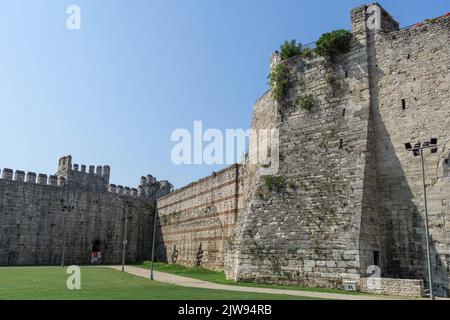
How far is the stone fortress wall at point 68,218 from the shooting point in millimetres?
32562

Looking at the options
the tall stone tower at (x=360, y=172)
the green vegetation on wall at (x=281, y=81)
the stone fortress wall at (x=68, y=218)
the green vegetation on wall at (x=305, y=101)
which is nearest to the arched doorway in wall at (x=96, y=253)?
the stone fortress wall at (x=68, y=218)

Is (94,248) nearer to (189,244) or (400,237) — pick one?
(189,244)

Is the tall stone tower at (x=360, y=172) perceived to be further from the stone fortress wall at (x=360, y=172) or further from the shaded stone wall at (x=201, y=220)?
the shaded stone wall at (x=201, y=220)

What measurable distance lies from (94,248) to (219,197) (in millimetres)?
15787

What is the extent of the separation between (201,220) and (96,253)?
1242 centimetres

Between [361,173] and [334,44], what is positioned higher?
[334,44]

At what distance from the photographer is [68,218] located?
35125 mm

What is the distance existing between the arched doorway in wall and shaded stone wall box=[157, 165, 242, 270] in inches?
199

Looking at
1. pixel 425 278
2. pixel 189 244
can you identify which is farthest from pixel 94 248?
pixel 425 278

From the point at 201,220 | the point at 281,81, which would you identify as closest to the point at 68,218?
the point at 201,220

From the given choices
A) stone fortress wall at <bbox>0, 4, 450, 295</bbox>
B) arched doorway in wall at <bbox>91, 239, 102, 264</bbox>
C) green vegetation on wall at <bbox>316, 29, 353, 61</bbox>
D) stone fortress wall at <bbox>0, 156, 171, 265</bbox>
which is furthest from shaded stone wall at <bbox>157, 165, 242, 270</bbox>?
green vegetation on wall at <bbox>316, 29, 353, 61</bbox>

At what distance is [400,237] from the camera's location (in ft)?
51.3

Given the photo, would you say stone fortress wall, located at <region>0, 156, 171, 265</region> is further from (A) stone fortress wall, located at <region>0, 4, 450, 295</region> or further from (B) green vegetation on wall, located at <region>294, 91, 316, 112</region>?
(B) green vegetation on wall, located at <region>294, 91, 316, 112</region>

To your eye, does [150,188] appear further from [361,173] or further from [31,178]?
[361,173]
